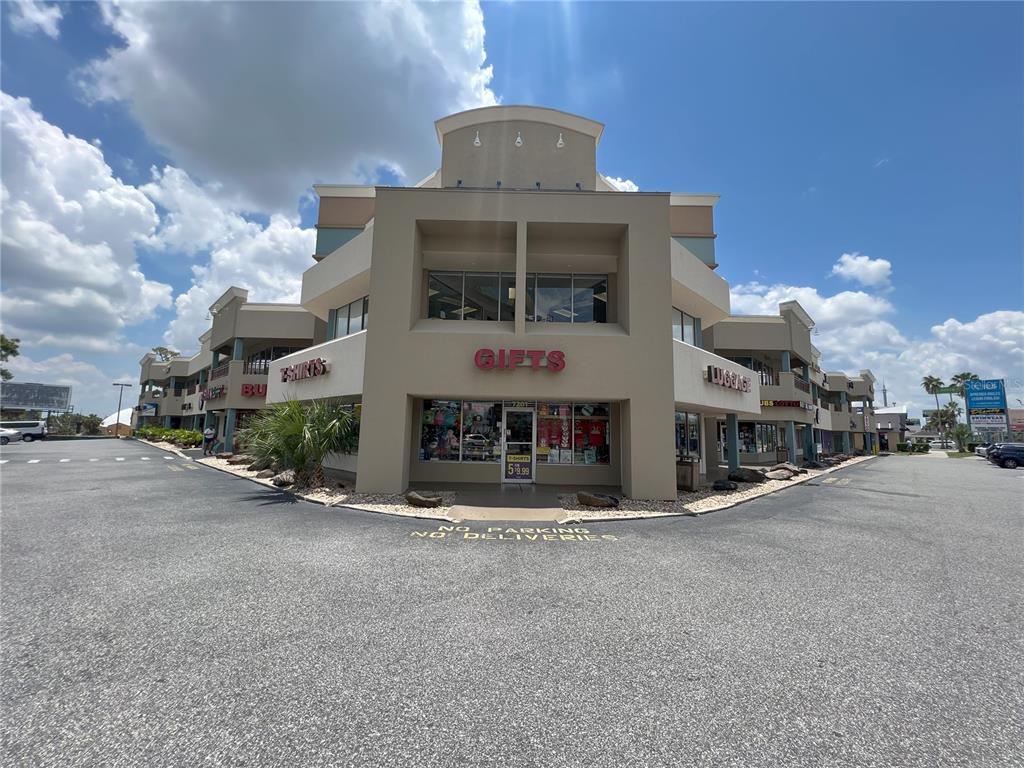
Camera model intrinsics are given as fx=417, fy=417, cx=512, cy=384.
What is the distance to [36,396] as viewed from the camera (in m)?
88.2

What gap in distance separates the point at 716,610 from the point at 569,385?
8477mm

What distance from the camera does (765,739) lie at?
9.86ft

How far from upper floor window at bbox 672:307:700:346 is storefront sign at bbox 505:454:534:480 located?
7951mm

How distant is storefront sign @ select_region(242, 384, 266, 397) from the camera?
95.6 ft

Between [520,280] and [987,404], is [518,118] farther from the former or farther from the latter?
[987,404]

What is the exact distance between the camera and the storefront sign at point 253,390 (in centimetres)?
2912

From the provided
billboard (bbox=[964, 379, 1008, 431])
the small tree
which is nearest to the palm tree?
billboard (bbox=[964, 379, 1008, 431])

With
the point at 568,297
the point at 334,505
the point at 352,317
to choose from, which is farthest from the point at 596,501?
the point at 352,317

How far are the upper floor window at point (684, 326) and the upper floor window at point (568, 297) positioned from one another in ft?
12.1

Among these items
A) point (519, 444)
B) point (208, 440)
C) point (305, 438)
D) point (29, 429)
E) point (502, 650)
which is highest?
point (305, 438)

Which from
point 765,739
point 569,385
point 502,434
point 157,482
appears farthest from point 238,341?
point 765,739

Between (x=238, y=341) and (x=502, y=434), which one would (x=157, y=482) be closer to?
(x=502, y=434)

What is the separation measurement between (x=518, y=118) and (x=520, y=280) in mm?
9453

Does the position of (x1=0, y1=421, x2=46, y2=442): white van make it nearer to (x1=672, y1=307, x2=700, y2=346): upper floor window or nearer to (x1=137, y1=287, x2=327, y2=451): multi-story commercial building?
(x1=137, y1=287, x2=327, y2=451): multi-story commercial building
